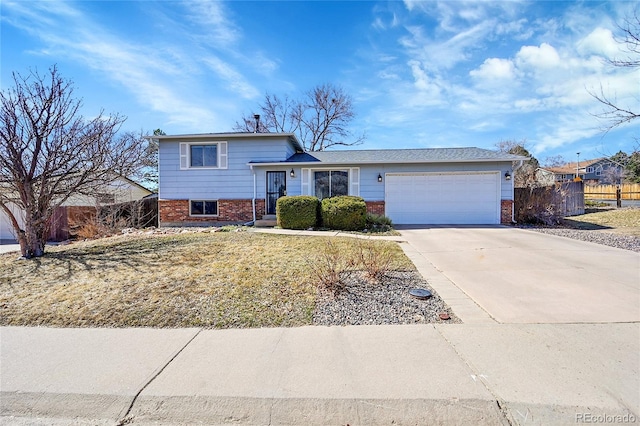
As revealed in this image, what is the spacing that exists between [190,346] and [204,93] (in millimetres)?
12017

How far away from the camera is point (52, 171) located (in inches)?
275

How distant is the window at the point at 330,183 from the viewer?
1358 centimetres

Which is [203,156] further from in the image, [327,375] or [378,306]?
[327,375]

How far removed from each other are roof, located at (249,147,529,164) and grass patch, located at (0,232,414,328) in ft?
22.3

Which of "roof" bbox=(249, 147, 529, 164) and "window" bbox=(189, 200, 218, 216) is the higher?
"roof" bbox=(249, 147, 529, 164)

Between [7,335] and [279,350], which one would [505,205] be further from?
[7,335]

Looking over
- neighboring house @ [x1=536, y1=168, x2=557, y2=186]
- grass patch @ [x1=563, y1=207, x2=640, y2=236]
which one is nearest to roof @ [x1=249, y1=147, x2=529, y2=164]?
neighboring house @ [x1=536, y1=168, x2=557, y2=186]

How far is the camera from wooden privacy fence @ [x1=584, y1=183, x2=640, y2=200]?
25.3 m

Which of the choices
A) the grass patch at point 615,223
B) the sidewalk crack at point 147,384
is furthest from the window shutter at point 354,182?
the sidewalk crack at point 147,384

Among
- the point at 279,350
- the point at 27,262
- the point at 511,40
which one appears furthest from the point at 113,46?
the point at 511,40

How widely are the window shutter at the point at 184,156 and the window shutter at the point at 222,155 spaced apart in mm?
1483

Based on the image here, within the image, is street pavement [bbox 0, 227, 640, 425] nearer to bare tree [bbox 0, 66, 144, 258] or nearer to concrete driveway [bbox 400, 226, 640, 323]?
concrete driveway [bbox 400, 226, 640, 323]

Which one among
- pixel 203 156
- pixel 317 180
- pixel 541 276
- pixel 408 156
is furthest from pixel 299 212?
pixel 541 276

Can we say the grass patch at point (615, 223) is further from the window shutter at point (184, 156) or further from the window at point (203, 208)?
the window shutter at point (184, 156)
